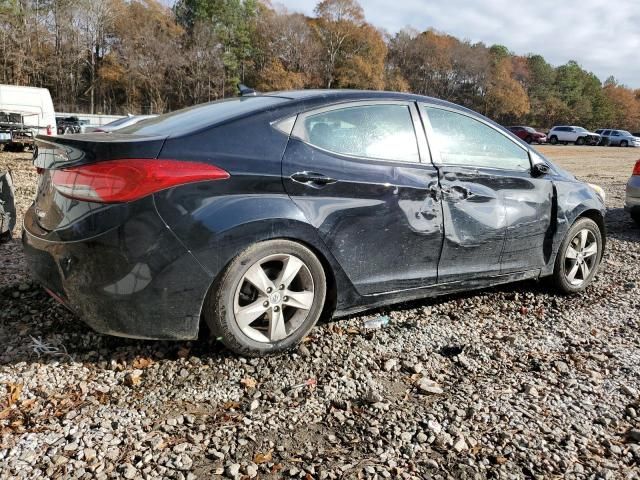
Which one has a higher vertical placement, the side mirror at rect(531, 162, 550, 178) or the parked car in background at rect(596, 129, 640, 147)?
the parked car in background at rect(596, 129, 640, 147)

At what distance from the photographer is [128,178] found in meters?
2.44

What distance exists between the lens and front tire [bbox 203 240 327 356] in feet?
8.79

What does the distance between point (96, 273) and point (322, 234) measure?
1176mm

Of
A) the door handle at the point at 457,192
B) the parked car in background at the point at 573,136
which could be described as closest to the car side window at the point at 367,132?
the door handle at the point at 457,192

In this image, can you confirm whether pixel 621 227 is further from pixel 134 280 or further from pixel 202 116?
pixel 134 280

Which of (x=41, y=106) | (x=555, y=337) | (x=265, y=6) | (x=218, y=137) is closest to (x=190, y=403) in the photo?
(x=218, y=137)

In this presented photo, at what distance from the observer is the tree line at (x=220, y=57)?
58438 mm

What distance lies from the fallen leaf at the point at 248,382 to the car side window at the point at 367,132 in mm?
1343

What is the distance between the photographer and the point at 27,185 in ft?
30.1

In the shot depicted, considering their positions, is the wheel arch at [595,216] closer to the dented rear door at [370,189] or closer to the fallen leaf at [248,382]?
the dented rear door at [370,189]

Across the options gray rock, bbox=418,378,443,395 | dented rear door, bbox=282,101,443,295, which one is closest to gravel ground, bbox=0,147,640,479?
gray rock, bbox=418,378,443,395

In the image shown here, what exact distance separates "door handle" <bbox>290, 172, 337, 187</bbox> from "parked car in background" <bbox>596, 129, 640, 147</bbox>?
55687 millimetres

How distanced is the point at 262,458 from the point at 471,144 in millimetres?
2571

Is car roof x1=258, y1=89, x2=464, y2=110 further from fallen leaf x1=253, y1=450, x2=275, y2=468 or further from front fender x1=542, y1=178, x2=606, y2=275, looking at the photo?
fallen leaf x1=253, y1=450, x2=275, y2=468
